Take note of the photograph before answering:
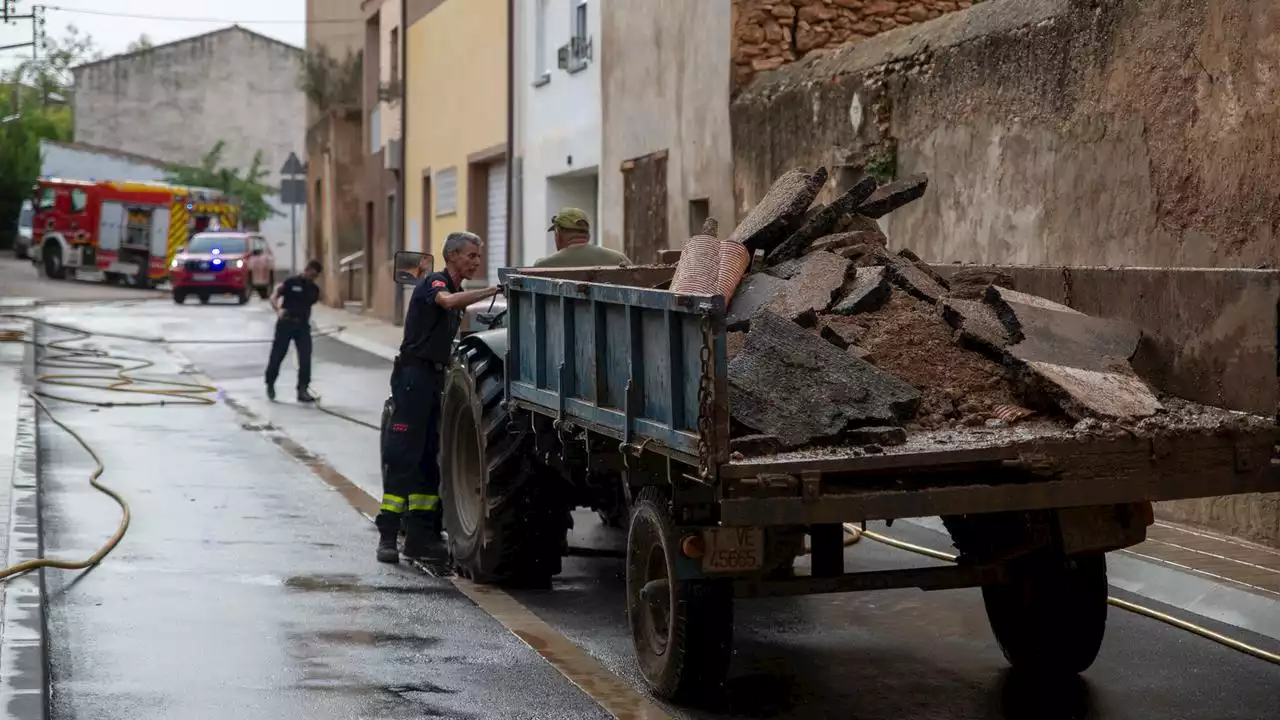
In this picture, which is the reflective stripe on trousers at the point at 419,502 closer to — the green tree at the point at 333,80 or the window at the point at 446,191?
the window at the point at 446,191

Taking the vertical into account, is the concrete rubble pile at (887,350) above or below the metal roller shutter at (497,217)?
below

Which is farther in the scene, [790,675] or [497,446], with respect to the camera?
[497,446]

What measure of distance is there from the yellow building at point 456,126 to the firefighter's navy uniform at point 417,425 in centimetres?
1971

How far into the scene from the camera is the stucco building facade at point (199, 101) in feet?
263

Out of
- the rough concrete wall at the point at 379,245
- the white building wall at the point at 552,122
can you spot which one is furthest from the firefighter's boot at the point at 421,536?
the rough concrete wall at the point at 379,245

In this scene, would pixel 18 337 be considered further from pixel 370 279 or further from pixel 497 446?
pixel 497 446

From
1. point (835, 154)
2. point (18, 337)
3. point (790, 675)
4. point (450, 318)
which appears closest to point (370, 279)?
point (18, 337)

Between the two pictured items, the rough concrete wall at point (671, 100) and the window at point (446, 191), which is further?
the window at point (446, 191)

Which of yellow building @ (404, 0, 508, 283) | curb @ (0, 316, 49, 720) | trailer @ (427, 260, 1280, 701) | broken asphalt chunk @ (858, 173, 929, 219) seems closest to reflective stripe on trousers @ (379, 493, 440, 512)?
curb @ (0, 316, 49, 720)

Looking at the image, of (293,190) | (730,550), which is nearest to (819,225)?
(730,550)

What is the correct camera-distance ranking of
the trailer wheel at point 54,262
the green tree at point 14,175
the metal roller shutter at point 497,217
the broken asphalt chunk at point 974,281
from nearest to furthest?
the broken asphalt chunk at point 974,281
the metal roller shutter at point 497,217
the trailer wheel at point 54,262
the green tree at point 14,175

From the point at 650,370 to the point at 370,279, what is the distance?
3791cm

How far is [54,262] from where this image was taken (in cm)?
5800

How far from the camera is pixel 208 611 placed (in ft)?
28.6
